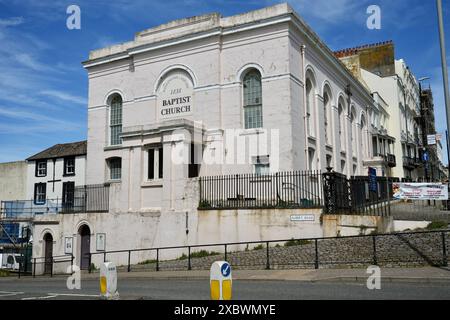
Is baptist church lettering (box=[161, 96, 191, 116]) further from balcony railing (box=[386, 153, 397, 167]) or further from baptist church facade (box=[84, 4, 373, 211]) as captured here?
balcony railing (box=[386, 153, 397, 167])

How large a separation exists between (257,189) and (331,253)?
5637mm

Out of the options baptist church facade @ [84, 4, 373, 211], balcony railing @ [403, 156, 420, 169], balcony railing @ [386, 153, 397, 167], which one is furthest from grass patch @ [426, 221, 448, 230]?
balcony railing @ [403, 156, 420, 169]

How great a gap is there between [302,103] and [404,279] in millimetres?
→ 14128

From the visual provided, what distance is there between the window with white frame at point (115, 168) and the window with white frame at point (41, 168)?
61.7 feet

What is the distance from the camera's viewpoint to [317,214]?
59.5 ft

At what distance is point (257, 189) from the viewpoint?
2050 cm

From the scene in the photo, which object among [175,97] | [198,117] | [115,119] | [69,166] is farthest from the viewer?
[69,166]

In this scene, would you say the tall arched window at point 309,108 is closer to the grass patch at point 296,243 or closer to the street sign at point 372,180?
the street sign at point 372,180

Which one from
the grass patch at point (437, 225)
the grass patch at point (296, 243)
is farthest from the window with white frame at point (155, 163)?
the grass patch at point (437, 225)

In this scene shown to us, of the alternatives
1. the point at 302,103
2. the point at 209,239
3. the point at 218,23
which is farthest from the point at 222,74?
the point at 209,239

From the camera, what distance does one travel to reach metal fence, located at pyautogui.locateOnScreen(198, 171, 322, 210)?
2002 centimetres

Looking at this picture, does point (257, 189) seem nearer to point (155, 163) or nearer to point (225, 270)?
point (155, 163)

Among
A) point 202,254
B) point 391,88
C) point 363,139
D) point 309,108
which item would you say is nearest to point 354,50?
point 391,88

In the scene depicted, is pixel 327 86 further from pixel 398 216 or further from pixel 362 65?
pixel 362 65
